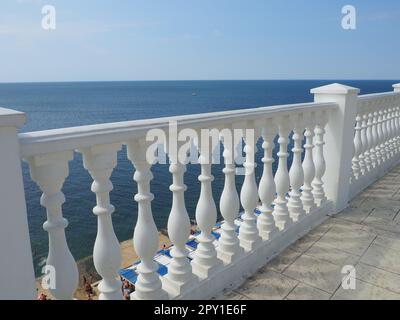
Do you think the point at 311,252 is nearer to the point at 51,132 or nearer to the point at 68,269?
the point at 68,269

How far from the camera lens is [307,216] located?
364cm

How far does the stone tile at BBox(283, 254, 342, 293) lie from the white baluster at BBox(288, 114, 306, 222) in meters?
0.56

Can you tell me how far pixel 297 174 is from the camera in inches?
134

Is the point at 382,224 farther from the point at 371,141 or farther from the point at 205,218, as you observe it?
the point at 205,218

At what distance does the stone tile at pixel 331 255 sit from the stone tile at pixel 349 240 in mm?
65

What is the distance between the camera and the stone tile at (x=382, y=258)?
2.94 m

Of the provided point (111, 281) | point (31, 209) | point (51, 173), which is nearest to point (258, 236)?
point (111, 281)

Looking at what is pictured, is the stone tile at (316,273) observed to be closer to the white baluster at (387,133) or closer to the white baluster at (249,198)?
the white baluster at (249,198)

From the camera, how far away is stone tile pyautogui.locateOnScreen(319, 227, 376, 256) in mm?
3258

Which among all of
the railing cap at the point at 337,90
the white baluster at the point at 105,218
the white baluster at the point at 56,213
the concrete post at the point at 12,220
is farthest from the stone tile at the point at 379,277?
the concrete post at the point at 12,220

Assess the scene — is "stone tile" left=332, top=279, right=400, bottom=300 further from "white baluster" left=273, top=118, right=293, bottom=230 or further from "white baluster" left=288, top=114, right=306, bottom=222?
"white baluster" left=288, top=114, right=306, bottom=222

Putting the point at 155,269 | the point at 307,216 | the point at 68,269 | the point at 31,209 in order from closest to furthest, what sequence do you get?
the point at 68,269, the point at 155,269, the point at 307,216, the point at 31,209
